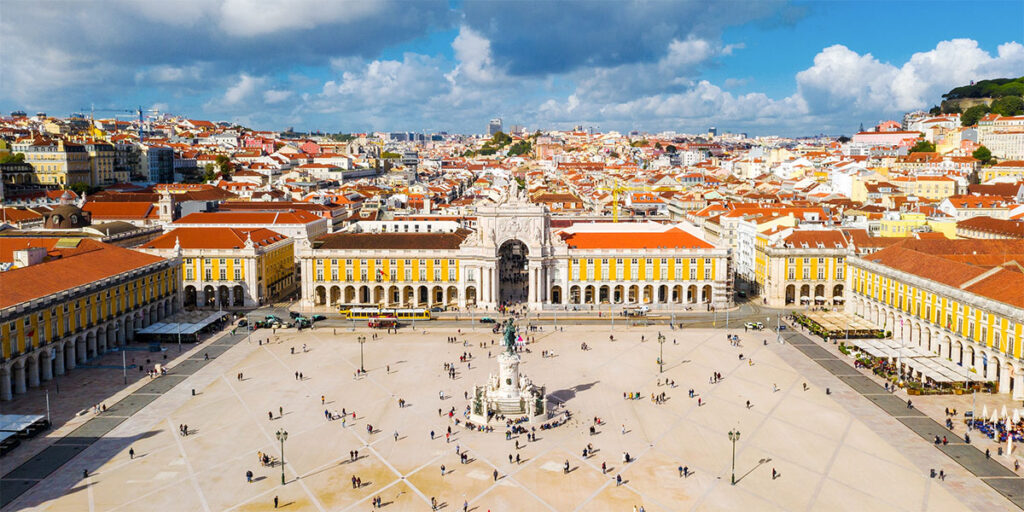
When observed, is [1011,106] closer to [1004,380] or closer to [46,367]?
[1004,380]

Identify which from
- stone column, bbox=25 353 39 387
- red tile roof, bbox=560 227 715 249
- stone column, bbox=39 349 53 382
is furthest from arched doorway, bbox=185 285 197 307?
red tile roof, bbox=560 227 715 249

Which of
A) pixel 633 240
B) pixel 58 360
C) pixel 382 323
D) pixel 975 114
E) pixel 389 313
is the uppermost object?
pixel 975 114

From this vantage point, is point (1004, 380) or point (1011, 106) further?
point (1011, 106)

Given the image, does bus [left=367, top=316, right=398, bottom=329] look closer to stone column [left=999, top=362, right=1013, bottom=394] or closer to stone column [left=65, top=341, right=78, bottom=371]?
stone column [left=65, top=341, right=78, bottom=371]

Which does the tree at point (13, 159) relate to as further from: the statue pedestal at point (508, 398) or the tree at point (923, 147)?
the tree at point (923, 147)

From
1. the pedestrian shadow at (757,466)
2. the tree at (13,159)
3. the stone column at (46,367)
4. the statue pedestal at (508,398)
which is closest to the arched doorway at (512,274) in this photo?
the statue pedestal at (508,398)

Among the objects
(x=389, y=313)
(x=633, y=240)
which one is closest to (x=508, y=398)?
(x=389, y=313)
